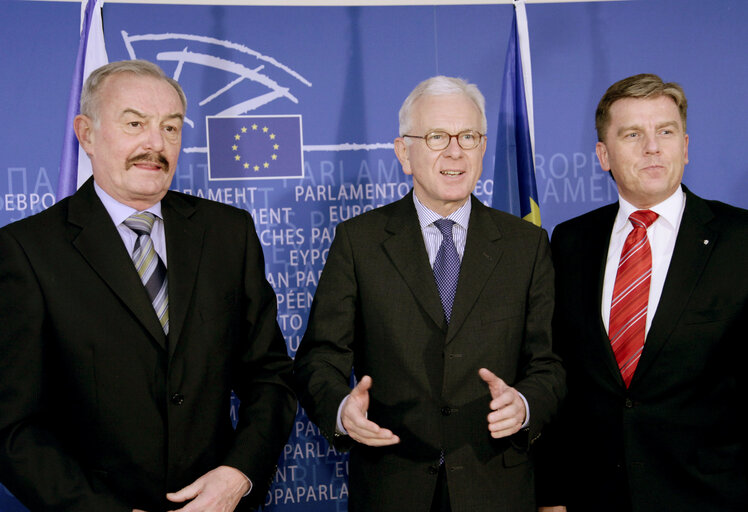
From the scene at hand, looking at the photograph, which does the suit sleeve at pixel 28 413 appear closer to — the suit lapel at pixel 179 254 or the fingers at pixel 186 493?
the fingers at pixel 186 493

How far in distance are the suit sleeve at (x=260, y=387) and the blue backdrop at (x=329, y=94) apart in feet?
4.44

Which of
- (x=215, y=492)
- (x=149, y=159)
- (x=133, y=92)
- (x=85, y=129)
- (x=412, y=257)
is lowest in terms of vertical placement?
(x=215, y=492)

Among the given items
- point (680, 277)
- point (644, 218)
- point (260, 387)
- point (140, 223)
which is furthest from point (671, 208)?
point (140, 223)

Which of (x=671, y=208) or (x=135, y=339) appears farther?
(x=671, y=208)

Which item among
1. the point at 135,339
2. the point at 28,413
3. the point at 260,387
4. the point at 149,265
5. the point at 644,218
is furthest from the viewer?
the point at 644,218

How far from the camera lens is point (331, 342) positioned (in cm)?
210

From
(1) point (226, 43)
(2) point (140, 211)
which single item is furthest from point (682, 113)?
(1) point (226, 43)

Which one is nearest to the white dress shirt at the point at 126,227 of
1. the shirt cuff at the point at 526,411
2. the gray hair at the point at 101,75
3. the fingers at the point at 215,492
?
the gray hair at the point at 101,75

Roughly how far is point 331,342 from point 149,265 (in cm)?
63

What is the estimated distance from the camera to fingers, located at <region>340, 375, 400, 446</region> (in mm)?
1788

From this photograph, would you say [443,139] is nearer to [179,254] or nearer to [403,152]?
[403,152]

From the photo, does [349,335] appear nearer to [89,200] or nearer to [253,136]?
[89,200]

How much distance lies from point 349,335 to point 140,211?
0.81 m

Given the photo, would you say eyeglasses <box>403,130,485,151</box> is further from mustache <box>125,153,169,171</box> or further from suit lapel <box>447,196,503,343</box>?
mustache <box>125,153,169,171</box>
